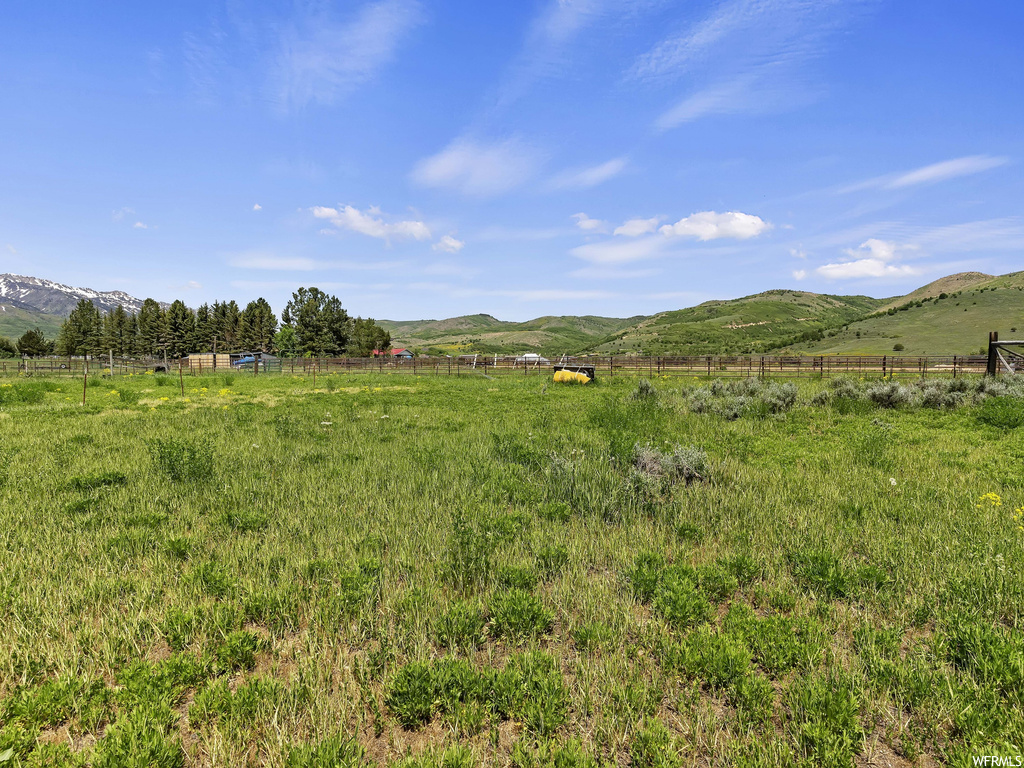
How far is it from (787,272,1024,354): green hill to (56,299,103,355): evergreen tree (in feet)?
496

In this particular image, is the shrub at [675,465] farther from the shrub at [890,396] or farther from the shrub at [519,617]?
the shrub at [890,396]

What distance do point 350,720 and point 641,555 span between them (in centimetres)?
333

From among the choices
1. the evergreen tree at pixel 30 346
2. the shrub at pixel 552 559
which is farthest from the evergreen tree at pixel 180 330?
the shrub at pixel 552 559

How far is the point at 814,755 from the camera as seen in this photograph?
2.68 m

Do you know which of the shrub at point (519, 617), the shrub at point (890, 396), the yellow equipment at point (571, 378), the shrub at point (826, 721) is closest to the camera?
the shrub at point (826, 721)

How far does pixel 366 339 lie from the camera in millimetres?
105062


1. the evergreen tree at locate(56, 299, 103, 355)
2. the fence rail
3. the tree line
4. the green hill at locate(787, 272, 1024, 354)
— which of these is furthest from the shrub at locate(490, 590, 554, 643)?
the evergreen tree at locate(56, 299, 103, 355)

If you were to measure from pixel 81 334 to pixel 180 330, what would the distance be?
26.0 metres

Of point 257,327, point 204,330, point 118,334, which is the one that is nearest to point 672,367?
point 257,327

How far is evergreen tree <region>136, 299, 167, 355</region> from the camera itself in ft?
324

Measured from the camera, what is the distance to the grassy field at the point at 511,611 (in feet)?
9.53

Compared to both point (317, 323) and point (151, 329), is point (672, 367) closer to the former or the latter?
point (317, 323)

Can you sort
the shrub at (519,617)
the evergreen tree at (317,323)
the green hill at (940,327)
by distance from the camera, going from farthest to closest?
the evergreen tree at (317,323) → the green hill at (940,327) → the shrub at (519,617)

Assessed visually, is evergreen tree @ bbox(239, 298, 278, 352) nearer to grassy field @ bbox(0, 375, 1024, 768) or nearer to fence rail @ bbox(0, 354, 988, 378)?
fence rail @ bbox(0, 354, 988, 378)
